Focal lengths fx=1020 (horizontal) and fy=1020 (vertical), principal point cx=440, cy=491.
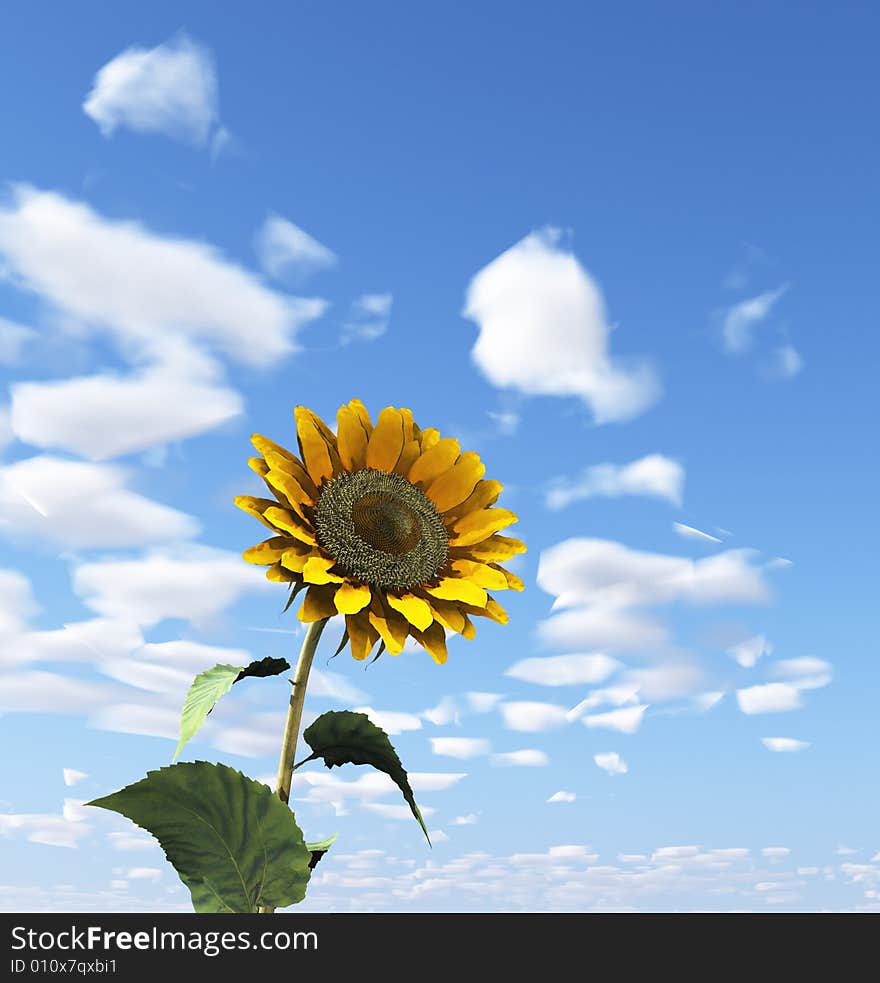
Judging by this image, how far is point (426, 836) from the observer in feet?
10.2

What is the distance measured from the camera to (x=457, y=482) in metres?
3.54

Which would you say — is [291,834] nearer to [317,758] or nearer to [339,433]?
[317,758]

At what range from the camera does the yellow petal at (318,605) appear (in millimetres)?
2928

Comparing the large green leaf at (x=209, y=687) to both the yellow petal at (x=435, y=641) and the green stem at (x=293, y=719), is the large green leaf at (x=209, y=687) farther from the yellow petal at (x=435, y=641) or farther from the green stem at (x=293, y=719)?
the yellow petal at (x=435, y=641)

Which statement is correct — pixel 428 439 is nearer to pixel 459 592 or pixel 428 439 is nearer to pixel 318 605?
pixel 459 592

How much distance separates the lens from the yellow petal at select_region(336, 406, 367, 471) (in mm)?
3404

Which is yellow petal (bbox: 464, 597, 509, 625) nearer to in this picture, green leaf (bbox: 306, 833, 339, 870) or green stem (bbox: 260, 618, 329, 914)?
green stem (bbox: 260, 618, 329, 914)

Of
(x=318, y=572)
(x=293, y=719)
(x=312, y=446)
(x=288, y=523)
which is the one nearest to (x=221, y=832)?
(x=293, y=719)

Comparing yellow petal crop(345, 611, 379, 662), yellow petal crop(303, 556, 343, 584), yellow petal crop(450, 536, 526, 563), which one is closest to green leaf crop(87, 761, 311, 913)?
yellow petal crop(345, 611, 379, 662)

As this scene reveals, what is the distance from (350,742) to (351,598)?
0.50 m

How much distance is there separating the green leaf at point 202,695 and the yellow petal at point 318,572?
1.21 ft

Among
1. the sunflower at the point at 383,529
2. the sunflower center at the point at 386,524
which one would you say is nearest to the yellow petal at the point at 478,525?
the sunflower at the point at 383,529
